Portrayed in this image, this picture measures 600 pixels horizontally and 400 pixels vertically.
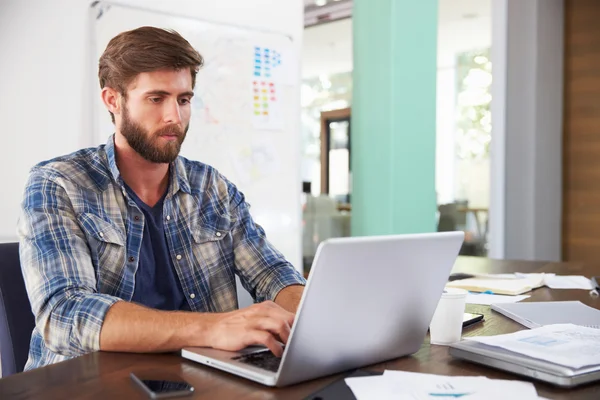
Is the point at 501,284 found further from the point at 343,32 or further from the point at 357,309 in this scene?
the point at 343,32

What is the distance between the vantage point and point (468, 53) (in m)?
7.55

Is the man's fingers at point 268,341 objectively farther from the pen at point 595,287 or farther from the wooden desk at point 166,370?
the pen at point 595,287

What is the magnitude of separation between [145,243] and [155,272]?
75 millimetres

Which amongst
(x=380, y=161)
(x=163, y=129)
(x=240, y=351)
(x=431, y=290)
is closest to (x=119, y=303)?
(x=240, y=351)

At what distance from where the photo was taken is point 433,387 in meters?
0.85

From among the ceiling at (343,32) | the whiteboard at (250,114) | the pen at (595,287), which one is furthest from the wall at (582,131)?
the pen at (595,287)

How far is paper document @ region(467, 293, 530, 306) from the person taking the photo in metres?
1.54

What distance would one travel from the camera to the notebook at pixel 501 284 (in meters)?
1.68

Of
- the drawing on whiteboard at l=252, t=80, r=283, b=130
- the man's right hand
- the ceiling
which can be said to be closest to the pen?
the man's right hand

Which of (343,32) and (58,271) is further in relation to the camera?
(343,32)

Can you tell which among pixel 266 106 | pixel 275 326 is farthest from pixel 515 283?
pixel 266 106

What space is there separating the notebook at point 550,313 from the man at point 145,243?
480mm

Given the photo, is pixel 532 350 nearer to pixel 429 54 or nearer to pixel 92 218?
pixel 92 218

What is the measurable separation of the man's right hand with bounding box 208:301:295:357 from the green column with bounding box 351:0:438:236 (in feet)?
8.20
